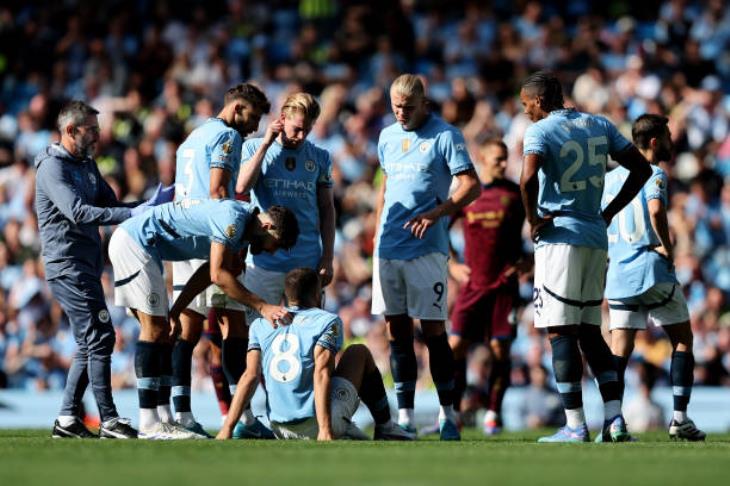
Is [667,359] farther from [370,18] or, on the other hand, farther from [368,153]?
[370,18]

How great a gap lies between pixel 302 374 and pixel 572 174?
2.39 m

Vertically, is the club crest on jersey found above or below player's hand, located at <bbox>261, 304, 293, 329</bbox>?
Result: above

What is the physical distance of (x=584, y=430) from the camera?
33.2 feet

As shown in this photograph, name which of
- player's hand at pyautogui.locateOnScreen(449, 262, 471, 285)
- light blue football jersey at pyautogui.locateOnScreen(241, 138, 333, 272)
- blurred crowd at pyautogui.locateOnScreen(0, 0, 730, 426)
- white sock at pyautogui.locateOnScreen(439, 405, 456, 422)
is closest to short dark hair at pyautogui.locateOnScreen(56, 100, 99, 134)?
light blue football jersey at pyautogui.locateOnScreen(241, 138, 333, 272)

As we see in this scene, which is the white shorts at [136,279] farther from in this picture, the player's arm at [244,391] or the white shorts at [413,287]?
the white shorts at [413,287]

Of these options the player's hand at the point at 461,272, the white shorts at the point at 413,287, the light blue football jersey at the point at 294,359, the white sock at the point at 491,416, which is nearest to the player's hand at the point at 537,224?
the white shorts at the point at 413,287

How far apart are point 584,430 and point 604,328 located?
6831 mm

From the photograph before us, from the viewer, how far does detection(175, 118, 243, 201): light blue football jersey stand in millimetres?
10430

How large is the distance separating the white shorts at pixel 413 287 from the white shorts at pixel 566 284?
1.00m

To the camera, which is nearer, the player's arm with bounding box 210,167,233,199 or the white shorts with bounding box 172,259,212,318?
the player's arm with bounding box 210,167,233,199

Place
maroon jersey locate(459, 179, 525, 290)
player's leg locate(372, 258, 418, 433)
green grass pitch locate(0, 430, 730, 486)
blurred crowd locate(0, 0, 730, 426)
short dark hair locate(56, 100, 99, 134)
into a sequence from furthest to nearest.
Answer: blurred crowd locate(0, 0, 730, 426), maroon jersey locate(459, 179, 525, 290), player's leg locate(372, 258, 418, 433), short dark hair locate(56, 100, 99, 134), green grass pitch locate(0, 430, 730, 486)

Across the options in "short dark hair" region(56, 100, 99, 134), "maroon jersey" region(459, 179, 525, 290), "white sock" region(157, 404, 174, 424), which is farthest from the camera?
"maroon jersey" region(459, 179, 525, 290)

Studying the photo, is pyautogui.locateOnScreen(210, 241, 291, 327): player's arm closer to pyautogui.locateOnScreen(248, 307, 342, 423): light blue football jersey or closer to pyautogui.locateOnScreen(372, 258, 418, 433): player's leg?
pyautogui.locateOnScreen(248, 307, 342, 423): light blue football jersey

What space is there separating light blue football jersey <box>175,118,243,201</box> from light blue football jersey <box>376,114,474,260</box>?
50.6 inches
